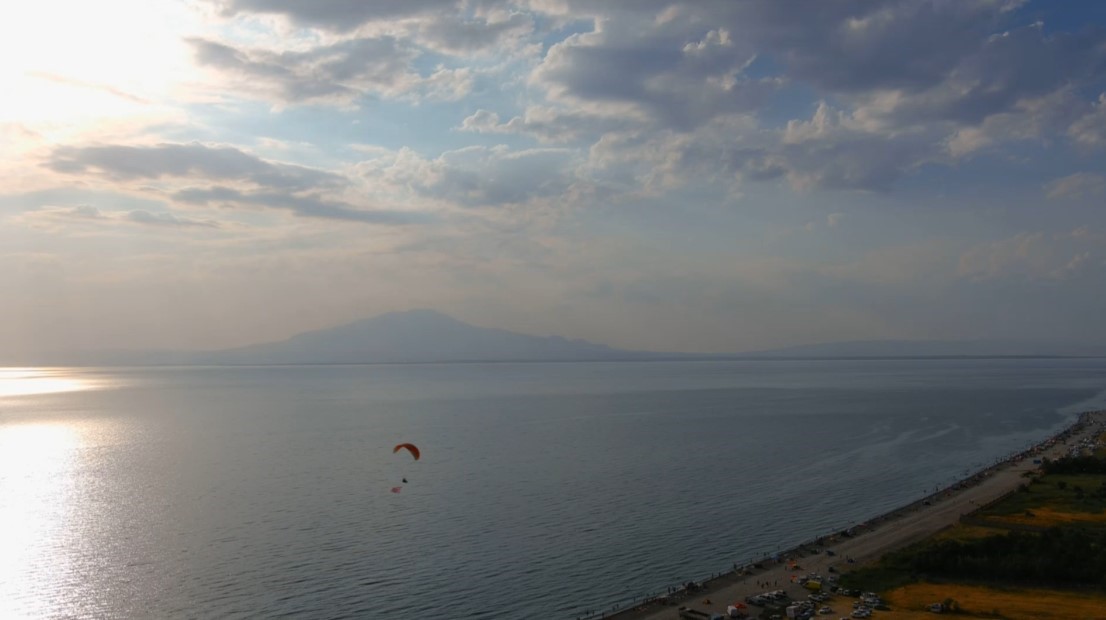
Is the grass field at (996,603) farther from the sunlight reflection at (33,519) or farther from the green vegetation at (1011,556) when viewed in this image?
the sunlight reflection at (33,519)

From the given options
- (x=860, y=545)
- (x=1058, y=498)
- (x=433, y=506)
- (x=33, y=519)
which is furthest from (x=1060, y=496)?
(x=33, y=519)

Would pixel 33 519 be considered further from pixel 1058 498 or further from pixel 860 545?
pixel 1058 498

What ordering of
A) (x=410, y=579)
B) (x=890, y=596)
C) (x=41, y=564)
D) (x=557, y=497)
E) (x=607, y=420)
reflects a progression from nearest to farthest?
(x=890, y=596)
(x=410, y=579)
(x=41, y=564)
(x=557, y=497)
(x=607, y=420)

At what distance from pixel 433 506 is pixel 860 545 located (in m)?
37.9

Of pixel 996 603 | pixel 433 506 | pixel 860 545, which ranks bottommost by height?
pixel 433 506

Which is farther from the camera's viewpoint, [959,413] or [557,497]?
[959,413]

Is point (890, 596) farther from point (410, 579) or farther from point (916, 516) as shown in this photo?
point (410, 579)

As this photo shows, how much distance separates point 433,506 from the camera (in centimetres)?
7262

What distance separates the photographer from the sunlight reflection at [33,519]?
158 feet

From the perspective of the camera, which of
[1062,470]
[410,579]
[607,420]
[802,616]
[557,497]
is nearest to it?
[802,616]

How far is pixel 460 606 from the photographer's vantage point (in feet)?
150

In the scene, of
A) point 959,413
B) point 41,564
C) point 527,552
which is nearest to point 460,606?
point 527,552

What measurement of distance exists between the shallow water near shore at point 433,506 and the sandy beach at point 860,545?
9.50ft

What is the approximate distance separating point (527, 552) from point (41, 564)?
114 ft
